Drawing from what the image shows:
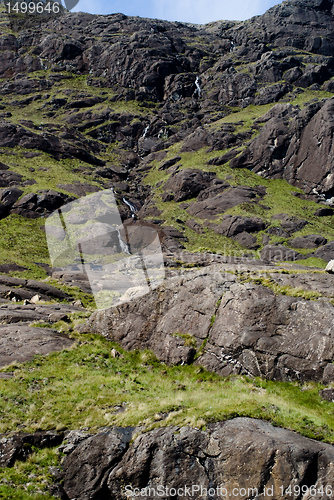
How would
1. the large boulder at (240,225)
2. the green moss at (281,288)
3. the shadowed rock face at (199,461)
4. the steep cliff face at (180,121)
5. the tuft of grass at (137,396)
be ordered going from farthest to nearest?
the steep cliff face at (180,121)
the large boulder at (240,225)
the green moss at (281,288)
the tuft of grass at (137,396)
the shadowed rock face at (199,461)

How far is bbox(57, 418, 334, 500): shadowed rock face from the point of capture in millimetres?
9508

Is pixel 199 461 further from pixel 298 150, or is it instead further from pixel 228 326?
pixel 298 150

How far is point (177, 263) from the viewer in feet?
136

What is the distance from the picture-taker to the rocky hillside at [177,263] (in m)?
11.0

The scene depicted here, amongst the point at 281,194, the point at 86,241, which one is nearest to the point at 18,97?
the point at 86,241

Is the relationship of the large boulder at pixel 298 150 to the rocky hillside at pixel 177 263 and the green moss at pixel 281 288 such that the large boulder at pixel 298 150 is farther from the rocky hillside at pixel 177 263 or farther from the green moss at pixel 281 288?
the green moss at pixel 281 288

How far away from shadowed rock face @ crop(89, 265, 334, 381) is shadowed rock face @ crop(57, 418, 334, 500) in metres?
5.06

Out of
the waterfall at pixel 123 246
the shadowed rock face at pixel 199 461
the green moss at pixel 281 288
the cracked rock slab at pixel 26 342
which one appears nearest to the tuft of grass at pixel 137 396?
the shadowed rock face at pixel 199 461

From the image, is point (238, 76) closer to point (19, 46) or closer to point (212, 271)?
point (19, 46)

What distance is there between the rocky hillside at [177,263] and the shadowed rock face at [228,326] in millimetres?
90

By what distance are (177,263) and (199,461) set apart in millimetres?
31482

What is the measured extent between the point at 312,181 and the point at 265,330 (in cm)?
8290

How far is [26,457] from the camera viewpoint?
461 inches

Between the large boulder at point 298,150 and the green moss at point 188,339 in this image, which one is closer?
the green moss at point 188,339
